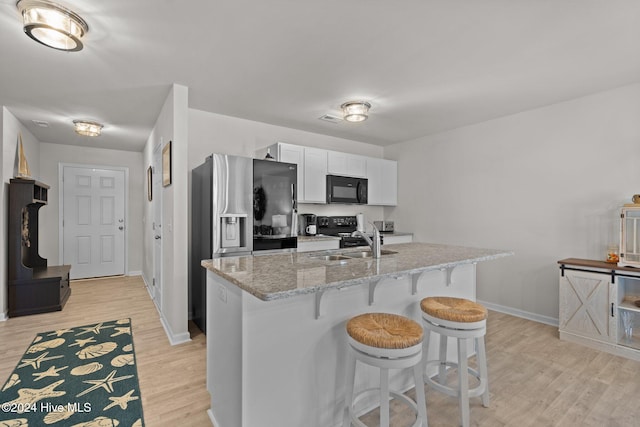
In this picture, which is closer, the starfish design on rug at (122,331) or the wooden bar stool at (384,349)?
the wooden bar stool at (384,349)

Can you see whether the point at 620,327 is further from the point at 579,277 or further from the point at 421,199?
the point at 421,199

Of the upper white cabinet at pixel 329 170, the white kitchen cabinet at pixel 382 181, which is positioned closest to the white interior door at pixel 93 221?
the upper white cabinet at pixel 329 170

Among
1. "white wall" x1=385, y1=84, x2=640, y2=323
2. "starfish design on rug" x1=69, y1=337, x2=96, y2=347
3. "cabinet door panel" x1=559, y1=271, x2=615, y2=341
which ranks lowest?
"starfish design on rug" x1=69, y1=337, x2=96, y2=347

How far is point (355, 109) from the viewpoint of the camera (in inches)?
133

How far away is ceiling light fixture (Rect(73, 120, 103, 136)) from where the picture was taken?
159 inches

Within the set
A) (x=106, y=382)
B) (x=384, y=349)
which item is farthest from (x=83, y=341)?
(x=384, y=349)

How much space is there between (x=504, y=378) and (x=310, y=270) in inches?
72.5

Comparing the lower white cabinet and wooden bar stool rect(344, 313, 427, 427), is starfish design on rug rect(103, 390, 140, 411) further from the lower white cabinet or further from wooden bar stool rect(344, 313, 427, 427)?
the lower white cabinet

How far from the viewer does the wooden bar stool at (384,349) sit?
1428mm

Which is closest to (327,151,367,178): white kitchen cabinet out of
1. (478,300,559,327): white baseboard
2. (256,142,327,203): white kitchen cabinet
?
(256,142,327,203): white kitchen cabinet

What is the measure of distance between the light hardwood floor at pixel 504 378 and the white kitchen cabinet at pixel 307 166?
219 cm

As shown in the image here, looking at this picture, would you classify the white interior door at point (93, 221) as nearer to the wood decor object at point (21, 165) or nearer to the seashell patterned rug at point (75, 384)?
the wood decor object at point (21, 165)

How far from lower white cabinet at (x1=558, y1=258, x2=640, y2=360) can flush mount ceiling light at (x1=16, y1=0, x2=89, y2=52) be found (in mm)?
4390

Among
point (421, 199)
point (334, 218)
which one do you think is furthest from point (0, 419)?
point (421, 199)
